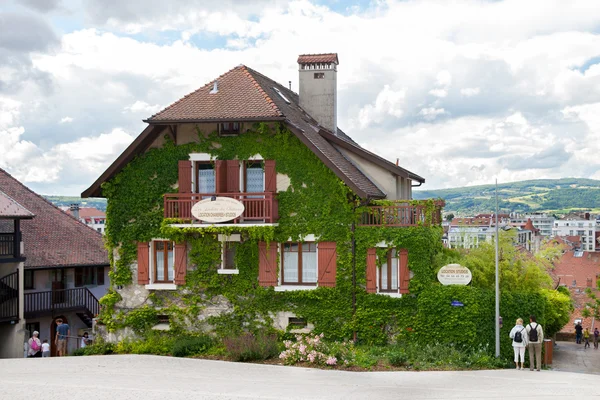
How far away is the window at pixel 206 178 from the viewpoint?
28.0 meters

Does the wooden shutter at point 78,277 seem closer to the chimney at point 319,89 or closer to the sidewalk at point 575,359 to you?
the chimney at point 319,89

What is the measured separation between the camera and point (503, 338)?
25.6 m

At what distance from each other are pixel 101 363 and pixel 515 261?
48.7ft

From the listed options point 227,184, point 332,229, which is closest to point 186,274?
point 227,184

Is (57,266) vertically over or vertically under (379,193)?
under

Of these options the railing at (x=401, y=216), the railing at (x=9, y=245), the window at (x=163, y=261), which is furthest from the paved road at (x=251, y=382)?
the railing at (x=9, y=245)

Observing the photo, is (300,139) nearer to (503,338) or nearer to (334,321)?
(334,321)

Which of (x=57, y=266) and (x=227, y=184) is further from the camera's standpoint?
(x=57, y=266)

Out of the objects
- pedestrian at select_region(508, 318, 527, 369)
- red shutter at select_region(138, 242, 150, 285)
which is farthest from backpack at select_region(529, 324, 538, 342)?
red shutter at select_region(138, 242, 150, 285)

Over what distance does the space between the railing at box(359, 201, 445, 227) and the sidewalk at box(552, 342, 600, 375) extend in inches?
297

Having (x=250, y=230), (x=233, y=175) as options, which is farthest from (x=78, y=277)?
(x=250, y=230)

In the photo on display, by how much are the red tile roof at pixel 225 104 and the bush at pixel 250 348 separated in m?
7.61

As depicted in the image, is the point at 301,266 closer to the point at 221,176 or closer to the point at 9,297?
the point at 221,176

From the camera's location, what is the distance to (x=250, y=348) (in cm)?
2447
